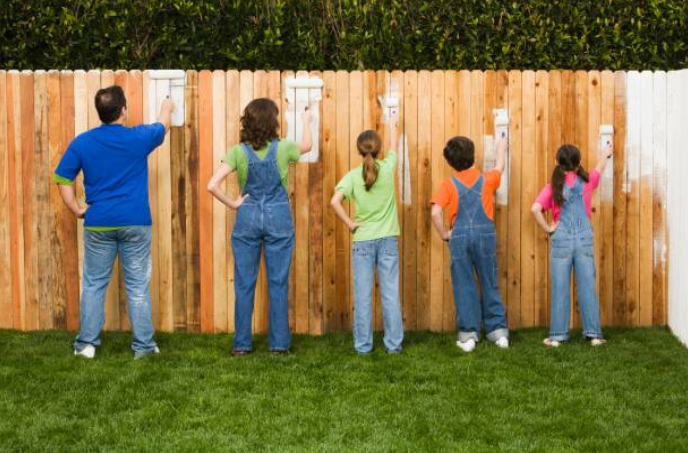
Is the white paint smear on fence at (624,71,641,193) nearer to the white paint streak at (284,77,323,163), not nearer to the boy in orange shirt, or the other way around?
the boy in orange shirt

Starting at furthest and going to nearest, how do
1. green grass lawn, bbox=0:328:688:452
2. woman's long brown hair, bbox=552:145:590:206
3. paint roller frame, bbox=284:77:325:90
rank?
paint roller frame, bbox=284:77:325:90
woman's long brown hair, bbox=552:145:590:206
green grass lawn, bbox=0:328:688:452

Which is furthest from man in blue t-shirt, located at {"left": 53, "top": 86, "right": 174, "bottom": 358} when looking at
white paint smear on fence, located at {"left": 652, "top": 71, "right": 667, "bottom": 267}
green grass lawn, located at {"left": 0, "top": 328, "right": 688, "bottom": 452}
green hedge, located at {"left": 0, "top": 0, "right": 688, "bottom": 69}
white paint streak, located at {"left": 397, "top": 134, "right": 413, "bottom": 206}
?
white paint smear on fence, located at {"left": 652, "top": 71, "right": 667, "bottom": 267}

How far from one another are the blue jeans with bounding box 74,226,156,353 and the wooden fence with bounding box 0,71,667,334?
2.46 ft

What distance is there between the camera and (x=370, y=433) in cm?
612

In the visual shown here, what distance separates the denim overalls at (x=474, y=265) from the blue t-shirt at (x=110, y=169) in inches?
88.0

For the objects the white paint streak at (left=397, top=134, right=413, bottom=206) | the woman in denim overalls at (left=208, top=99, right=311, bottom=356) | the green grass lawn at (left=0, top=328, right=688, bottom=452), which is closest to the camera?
the green grass lawn at (left=0, top=328, right=688, bottom=452)

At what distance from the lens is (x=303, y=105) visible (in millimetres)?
8672

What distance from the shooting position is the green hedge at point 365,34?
934 cm

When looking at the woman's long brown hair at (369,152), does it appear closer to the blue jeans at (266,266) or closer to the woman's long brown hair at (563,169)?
the blue jeans at (266,266)

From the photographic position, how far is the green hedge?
9.34 meters

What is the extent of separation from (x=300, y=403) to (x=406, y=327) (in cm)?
226

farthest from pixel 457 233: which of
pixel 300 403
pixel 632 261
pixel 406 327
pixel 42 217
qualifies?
pixel 42 217

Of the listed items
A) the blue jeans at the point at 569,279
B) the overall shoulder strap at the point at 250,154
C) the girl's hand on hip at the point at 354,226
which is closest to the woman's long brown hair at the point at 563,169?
the blue jeans at the point at 569,279

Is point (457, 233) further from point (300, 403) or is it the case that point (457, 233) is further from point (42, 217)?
point (42, 217)
